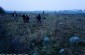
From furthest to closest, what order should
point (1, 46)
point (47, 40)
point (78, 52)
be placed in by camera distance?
1. point (47, 40)
2. point (1, 46)
3. point (78, 52)

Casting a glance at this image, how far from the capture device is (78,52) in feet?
36.3

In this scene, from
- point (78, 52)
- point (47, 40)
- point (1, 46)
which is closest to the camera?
point (78, 52)

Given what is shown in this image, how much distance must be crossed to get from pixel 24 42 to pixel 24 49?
143 centimetres

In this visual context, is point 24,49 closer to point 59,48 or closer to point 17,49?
point 17,49

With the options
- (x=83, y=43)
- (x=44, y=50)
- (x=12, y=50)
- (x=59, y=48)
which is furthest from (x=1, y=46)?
(x=83, y=43)

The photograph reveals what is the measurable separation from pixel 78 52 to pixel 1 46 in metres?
5.38

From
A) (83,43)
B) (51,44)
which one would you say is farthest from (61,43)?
(83,43)

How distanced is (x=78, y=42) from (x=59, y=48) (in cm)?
163

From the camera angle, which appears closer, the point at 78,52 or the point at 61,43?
the point at 78,52

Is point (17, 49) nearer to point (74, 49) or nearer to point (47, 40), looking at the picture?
point (47, 40)

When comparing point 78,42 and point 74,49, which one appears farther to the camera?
point 78,42

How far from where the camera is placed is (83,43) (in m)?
12.5

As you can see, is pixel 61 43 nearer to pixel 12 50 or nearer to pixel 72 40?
pixel 72 40

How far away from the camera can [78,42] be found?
12.3 m
